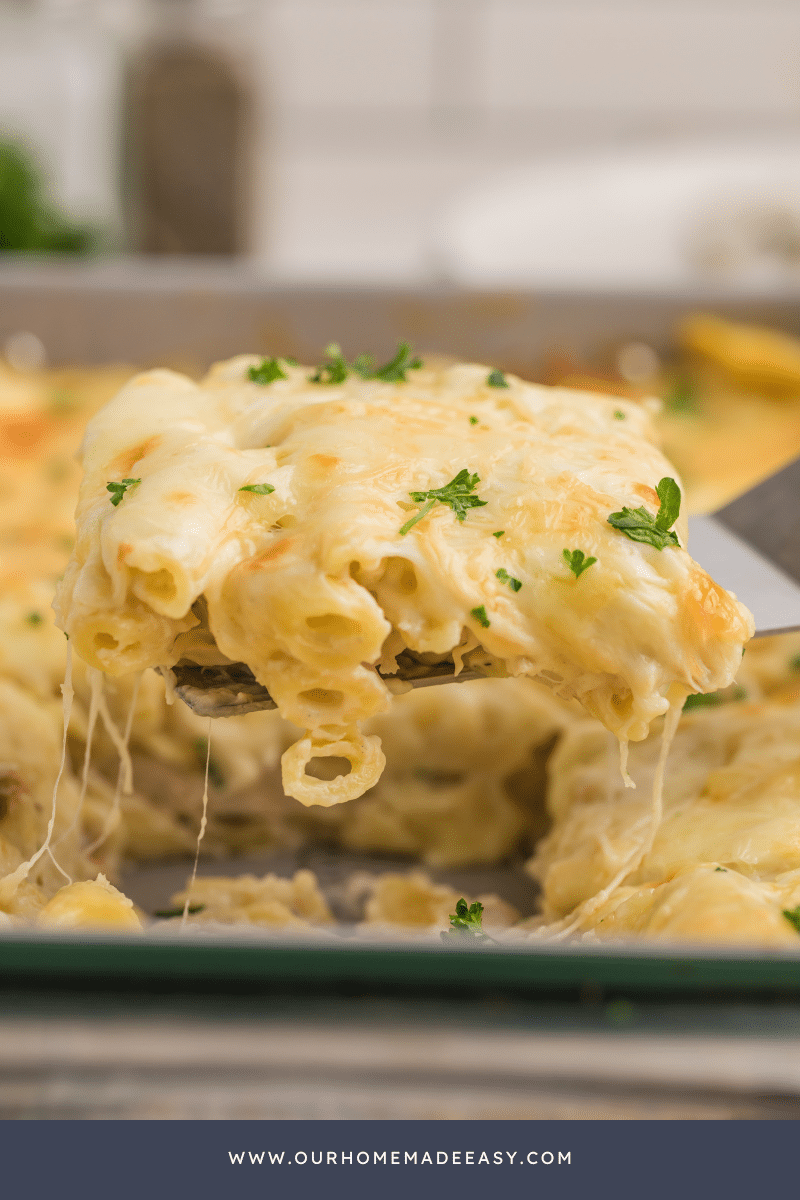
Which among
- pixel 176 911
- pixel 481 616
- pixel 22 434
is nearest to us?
pixel 481 616

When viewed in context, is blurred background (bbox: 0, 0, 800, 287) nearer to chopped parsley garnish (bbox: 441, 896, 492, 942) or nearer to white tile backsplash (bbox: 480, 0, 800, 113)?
white tile backsplash (bbox: 480, 0, 800, 113)

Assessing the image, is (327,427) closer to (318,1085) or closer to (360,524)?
(360,524)

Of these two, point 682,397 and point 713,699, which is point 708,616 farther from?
point 682,397

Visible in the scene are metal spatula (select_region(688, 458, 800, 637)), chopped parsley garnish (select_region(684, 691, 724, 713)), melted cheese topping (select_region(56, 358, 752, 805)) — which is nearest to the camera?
melted cheese topping (select_region(56, 358, 752, 805))

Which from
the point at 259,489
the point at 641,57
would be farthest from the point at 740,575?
the point at 641,57

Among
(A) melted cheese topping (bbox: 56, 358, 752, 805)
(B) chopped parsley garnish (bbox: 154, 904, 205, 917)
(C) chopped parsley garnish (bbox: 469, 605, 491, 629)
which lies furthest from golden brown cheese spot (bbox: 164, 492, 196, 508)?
(B) chopped parsley garnish (bbox: 154, 904, 205, 917)
